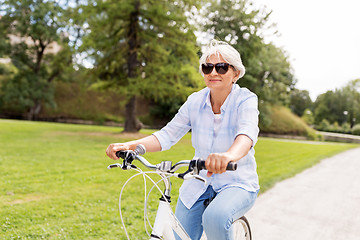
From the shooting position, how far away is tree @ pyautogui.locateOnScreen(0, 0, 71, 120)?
31594 mm

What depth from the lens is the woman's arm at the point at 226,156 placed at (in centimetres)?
182

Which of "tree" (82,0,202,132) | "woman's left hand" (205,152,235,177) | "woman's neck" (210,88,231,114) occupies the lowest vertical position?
"woman's left hand" (205,152,235,177)

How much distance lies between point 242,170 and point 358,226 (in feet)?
12.0

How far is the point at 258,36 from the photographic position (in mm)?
32406

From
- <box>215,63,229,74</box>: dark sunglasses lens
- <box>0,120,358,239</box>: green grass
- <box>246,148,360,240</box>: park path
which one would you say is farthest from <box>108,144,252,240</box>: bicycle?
<box>246,148,360,240</box>: park path

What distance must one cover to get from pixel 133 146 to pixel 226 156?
0.79 m

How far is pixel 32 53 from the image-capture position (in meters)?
34.6

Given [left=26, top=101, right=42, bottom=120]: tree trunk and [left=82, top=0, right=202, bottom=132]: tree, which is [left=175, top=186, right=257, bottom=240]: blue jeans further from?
[left=26, top=101, right=42, bottom=120]: tree trunk

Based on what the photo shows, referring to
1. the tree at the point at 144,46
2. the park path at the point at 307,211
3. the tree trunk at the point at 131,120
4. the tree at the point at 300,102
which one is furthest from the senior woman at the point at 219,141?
the tree at the point at 300,102

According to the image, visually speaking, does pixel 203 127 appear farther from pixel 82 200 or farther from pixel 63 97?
pixel 63 97

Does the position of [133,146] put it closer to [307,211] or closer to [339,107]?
[307,211]

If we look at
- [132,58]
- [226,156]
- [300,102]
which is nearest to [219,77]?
[226,156]

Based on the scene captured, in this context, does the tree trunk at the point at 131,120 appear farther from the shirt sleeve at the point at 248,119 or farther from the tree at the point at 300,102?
the tree at the point at 300,102

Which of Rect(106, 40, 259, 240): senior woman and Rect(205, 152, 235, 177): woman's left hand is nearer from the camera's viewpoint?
Rect(205, 152, 235, 177): woman's left hand
